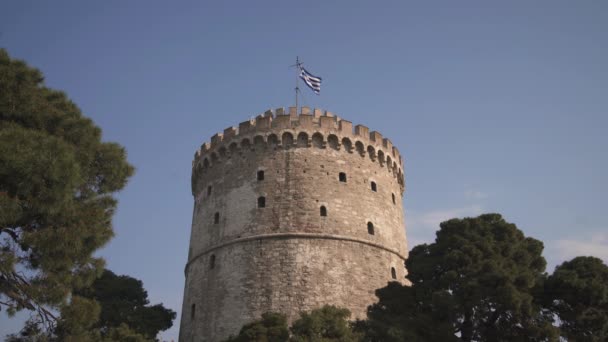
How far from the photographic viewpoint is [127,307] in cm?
2186

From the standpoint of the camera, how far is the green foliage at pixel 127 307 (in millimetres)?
21125

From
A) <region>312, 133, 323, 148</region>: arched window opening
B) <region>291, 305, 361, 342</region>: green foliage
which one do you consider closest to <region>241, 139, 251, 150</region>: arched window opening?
<region>312, 133, 323, 148</region>: arched window opening

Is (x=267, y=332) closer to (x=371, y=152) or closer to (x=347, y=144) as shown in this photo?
(x=347, y=144)

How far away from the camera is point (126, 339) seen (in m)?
15.0

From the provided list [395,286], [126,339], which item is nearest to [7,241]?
[126,339]

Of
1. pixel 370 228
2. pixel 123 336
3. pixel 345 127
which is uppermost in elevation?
pixel 345 127

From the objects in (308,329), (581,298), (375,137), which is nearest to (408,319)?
(308,329)

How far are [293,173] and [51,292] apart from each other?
11673 millimetres

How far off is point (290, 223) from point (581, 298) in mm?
9520

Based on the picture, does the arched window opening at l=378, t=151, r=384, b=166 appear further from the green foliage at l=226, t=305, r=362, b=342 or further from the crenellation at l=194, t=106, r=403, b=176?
the green foliage at l=226, t=305, r=362, b=342

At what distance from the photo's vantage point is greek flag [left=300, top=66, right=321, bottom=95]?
2377 centimetres

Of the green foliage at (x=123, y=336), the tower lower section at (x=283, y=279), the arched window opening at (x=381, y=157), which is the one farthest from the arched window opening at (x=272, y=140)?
the green foliage at (x=123, y=336)

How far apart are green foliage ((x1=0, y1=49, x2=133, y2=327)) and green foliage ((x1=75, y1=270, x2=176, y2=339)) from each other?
33.8 ft

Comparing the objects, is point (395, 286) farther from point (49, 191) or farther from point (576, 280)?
point (49, 191)
